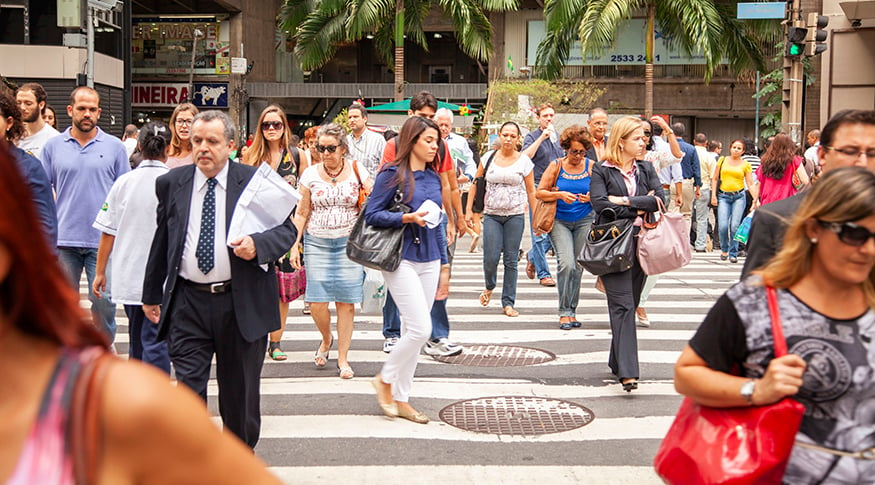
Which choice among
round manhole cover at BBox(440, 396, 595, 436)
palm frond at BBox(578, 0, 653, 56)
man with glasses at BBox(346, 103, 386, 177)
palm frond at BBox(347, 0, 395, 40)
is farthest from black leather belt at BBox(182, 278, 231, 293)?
palm frond at BBox(578, 0, 653, 56)

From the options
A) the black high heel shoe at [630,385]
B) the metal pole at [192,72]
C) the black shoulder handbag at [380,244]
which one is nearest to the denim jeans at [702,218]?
the black high heel shoe at [630,385]

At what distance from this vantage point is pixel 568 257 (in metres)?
10.2

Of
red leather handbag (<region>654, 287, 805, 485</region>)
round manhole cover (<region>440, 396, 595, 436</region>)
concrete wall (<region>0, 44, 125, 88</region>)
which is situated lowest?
round manhole cover (<region>440, 396, 595, 436</region>)

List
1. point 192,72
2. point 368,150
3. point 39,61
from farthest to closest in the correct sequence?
point 192,72 < point 39,61 < point 368,150

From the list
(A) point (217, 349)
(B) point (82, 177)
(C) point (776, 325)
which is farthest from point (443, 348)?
(C) point (776, 325)

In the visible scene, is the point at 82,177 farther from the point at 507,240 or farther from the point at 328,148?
the point at 507,240

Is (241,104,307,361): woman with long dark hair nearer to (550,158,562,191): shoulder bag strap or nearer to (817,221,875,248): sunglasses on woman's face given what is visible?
(550,158,562,191): shoulder bag strap

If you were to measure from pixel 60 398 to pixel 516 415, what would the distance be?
5517mm

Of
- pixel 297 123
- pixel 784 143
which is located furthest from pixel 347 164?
pixel 297 123

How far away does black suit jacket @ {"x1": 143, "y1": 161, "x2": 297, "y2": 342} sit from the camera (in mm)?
4984

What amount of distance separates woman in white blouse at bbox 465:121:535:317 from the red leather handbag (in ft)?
25.4

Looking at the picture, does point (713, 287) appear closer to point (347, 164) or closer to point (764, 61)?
point (347, 164)

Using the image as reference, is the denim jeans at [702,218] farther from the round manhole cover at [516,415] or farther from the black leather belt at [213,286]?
the black leather belt at [213,286]

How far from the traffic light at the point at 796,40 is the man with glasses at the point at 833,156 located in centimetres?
1521
